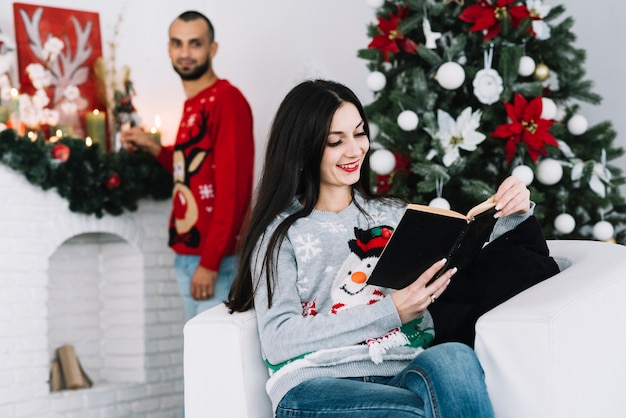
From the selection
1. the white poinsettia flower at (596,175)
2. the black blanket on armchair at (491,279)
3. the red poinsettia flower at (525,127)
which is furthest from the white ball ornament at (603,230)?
the black blanket on armchair at (491,279)

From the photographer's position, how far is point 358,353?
1.82 metres

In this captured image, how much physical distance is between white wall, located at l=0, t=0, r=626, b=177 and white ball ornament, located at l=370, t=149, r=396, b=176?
3.48 ft

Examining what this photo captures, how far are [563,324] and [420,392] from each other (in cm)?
30

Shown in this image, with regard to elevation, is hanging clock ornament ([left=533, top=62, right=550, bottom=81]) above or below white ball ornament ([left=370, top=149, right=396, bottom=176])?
above

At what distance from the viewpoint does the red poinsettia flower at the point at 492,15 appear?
9.30ft

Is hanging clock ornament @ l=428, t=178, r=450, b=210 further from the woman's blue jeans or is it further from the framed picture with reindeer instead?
the framed picture with reindeer

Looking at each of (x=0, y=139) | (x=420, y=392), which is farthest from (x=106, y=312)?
(x=420, y=392)

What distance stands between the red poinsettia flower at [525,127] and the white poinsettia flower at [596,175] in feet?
0.44

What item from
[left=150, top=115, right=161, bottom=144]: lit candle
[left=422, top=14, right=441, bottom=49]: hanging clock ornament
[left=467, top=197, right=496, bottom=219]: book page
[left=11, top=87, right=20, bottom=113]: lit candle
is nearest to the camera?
[left=467, top=197, right=496, bottom=219]: book page

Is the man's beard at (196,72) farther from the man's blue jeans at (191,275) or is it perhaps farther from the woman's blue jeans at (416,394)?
the woman's blue jeans at (416,394)

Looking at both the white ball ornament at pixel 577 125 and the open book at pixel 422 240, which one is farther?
the white ball ornament at pixel 577 125

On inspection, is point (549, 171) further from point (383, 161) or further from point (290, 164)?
point (290, 164)

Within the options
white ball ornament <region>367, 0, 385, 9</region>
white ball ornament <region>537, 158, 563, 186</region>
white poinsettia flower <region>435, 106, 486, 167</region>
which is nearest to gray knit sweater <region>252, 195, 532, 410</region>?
white poinsettia flower <region>435, 106, 486, 167</region>

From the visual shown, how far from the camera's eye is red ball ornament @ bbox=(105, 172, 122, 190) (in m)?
3.48
